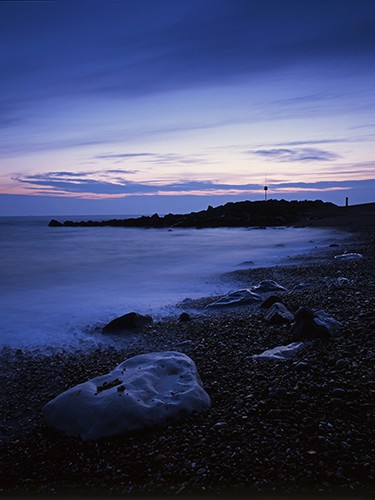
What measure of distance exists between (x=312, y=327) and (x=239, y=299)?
269cm

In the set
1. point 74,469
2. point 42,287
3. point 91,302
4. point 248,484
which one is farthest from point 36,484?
point 42,287

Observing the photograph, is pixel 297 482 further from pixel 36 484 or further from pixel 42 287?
pixel 42 287

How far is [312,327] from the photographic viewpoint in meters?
4.60

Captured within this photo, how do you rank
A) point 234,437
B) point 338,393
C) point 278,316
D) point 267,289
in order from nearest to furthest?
point 234,437 < point 338,393 < point 278,316 < point 267,289

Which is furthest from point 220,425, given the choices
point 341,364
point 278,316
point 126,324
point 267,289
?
point 267,289

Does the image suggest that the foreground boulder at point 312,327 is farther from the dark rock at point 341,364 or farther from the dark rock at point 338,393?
the dark rock at point 338,393

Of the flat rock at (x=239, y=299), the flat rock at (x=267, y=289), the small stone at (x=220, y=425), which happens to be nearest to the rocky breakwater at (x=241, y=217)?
the flat rock at (x=267, y=289)

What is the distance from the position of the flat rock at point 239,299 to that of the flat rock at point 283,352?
8.66ft

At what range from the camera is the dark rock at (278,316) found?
215 inches

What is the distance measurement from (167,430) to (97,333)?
3.58 m

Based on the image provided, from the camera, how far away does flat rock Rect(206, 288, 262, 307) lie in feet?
23.6

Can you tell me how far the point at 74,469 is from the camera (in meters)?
2.86

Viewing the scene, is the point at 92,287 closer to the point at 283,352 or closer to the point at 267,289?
the point at 267,289

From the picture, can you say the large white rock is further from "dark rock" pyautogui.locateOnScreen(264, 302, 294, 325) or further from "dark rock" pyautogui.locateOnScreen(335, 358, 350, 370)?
"dark rock" pyautogui.locateOnScreen(264, 302, 294, 325)
